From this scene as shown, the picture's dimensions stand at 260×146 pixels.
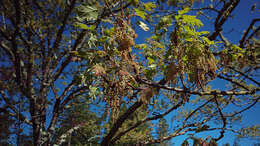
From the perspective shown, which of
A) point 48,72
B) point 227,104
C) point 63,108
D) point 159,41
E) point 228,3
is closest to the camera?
point 159,41

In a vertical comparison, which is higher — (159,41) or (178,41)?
(159,41)

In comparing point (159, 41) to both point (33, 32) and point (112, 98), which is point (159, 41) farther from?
point (33, 32)

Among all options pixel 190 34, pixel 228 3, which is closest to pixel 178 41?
pixel 190 34

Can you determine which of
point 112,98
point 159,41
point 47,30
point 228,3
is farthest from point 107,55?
point 47,30

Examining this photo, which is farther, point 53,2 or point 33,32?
point 53,2

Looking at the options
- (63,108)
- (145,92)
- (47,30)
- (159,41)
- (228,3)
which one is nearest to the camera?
(145,92)

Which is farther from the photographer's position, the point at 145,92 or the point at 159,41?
the point at 159,41

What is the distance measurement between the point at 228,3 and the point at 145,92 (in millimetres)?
2288

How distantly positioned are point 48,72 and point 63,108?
100 centimetres

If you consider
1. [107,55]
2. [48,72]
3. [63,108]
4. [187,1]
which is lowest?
[107,55]

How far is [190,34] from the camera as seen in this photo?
99 centimetres

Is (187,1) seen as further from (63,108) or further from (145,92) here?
(63,108)

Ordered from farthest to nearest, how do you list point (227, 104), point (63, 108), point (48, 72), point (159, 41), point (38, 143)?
point (63, 108) → point (48, 72) → point (38, 143) → point (227, 104) → point (159, 41)

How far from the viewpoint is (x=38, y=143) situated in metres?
3.80
